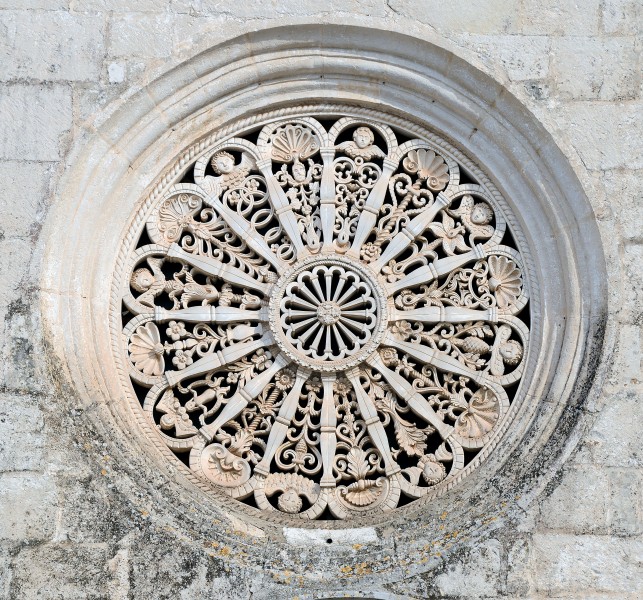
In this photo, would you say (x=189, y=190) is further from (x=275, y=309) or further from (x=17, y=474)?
(x=17, y=474)

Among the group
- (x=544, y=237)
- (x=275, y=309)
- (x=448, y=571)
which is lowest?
(x=448, y=571)

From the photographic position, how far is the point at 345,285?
7395 mm

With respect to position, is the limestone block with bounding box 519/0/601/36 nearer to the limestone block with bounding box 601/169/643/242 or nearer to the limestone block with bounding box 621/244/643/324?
the limestone block with bounding box 601/169/643/242

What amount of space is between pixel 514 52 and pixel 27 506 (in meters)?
→ 3.89

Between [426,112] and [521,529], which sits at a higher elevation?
[426,112]

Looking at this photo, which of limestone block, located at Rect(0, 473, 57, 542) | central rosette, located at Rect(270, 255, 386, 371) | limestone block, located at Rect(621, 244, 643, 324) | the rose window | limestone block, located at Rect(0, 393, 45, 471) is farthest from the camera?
central rosette, located at Rect(270, 255, 386, 371)

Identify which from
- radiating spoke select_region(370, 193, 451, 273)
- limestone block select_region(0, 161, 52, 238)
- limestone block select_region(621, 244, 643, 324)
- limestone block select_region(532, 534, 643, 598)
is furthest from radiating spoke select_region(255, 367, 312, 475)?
limestone block select_region(621, 244, 643, 324)

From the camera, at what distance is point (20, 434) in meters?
6.58

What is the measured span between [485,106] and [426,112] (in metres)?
0.38

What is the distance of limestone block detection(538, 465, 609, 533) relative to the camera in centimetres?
650

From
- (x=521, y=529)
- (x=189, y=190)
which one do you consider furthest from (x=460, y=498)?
(x=189, y=190)

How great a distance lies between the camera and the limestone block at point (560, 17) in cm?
731

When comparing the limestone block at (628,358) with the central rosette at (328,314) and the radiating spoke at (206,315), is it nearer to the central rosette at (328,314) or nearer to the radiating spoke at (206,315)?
the central rosette at (328,314)

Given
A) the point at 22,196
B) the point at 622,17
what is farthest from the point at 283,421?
the point at 622,17
